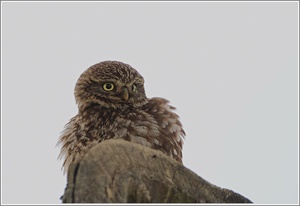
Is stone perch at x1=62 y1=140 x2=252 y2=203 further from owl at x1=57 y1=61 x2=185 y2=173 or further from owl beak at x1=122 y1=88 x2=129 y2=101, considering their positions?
owl beak at x1=122 y1=88 x2=129 y2=101

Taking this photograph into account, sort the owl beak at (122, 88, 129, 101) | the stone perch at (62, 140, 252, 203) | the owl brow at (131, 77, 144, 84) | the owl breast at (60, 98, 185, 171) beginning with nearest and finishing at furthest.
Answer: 1. the stone perch at (62, 140, 252, 203)
2. the owl breast at (60, 98, 185, 171)
3. the owl beak at (122, 88, 129, 101)
4. the owl brow at (131, 77, 144, 84)

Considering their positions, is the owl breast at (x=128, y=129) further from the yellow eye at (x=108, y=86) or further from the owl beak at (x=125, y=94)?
the yellow eye at (x=108, y=86)

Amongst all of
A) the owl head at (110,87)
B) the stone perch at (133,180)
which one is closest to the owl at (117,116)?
the owl head at (110,87)

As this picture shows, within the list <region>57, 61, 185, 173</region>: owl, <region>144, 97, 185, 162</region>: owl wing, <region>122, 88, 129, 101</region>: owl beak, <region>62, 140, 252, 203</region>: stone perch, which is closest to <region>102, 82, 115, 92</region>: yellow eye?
<region>57, 61, 185, 173</region>: owl

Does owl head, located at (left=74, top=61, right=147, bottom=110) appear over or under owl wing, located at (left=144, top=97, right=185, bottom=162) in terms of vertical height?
over

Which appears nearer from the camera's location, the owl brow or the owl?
the owl

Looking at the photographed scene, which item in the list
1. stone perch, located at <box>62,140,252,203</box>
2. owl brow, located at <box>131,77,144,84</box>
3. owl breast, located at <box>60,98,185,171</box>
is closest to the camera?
stone perch, located at <box>62,140,252,203</box>

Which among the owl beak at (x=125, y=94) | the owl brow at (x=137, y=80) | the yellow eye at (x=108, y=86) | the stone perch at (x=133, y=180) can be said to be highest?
the owl brow at (x=137, y=80)

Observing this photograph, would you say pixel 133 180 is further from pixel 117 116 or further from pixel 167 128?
pixel 117 116
